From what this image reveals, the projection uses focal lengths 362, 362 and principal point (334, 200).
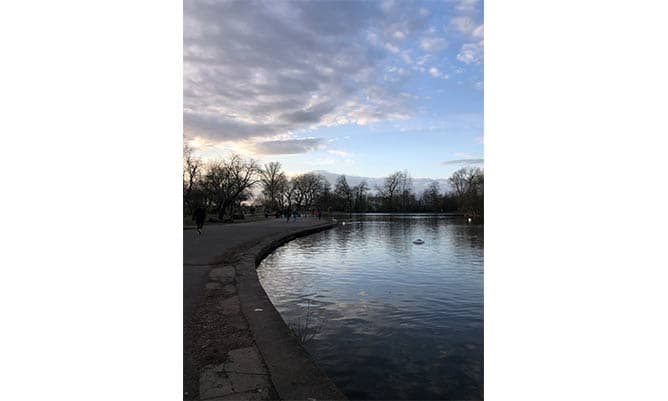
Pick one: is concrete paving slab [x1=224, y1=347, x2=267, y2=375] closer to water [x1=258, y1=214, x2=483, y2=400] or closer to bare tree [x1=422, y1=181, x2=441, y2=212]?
water [x1=258, y1=214, x2=483, y2=400]

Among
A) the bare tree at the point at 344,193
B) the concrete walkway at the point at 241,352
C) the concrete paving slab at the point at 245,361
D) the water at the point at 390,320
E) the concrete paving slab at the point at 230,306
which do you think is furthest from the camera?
the bare tree at the point at 344,193

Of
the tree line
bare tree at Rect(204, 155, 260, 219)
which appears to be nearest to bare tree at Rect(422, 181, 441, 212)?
the tree line

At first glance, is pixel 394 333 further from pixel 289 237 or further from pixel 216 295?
pixel 289 237

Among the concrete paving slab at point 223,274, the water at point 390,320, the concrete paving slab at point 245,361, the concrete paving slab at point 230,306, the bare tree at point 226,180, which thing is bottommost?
the water at point 390,320

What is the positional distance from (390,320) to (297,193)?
214 ft

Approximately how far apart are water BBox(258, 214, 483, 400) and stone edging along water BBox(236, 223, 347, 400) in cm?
59

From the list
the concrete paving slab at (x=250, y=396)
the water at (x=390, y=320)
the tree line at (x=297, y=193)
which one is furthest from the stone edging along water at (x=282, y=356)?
the tree line at (x=297, y=193)

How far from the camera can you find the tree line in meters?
34.9

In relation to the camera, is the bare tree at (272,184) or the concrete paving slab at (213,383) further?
the bare tree at (272,184)

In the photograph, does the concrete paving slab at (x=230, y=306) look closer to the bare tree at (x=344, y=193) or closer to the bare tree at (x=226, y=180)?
the bare tree at (x=226, y=180)

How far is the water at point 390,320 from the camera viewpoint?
3906 mm

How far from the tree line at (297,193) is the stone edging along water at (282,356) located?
1058 inches

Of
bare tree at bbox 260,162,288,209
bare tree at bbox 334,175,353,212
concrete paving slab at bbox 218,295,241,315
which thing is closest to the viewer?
concrete paving slab at bbox 218,295,241,315
